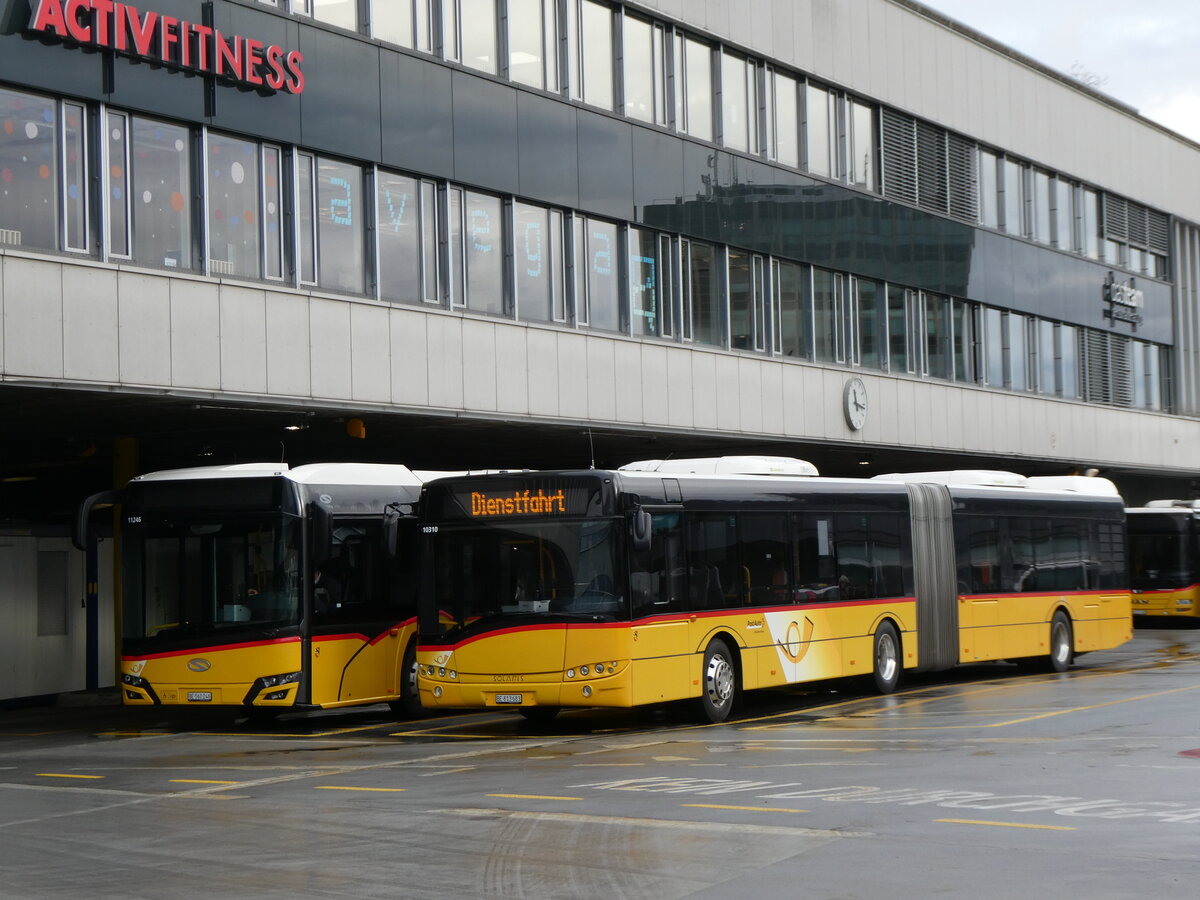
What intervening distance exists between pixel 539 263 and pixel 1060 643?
1047 centimetres

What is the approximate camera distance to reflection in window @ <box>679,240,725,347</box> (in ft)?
99.2

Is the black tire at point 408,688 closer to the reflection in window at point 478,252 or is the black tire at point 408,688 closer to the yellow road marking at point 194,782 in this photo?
the yellow road marking at point 194,782

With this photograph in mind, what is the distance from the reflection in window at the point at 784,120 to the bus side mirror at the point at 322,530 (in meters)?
16.4

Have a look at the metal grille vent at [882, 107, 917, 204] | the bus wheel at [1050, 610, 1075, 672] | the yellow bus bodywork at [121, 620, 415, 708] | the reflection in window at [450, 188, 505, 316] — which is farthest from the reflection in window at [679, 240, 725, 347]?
the yellow bus bodywork at [121, 620, 415, 708]

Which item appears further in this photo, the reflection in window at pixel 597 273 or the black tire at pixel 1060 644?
the reflection in window at pixel 597 273

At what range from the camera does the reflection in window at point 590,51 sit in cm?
2772

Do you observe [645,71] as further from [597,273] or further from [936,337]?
[936,337]

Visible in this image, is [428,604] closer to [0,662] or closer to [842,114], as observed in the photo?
[0,662]

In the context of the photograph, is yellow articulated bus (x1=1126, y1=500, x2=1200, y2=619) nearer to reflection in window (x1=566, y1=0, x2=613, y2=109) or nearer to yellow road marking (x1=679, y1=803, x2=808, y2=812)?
reflection in window (x1=566, y1=0, x2=613, y2=109)

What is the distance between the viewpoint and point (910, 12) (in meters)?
37.4

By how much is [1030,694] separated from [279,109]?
41.4 ft

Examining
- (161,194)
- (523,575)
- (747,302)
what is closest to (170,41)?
(161,194)

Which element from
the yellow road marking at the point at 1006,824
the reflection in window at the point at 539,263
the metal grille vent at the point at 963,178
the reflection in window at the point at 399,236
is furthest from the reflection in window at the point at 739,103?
the yellow road marking at the point at 1006,824

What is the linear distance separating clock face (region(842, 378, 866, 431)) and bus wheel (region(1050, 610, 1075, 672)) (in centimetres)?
762
